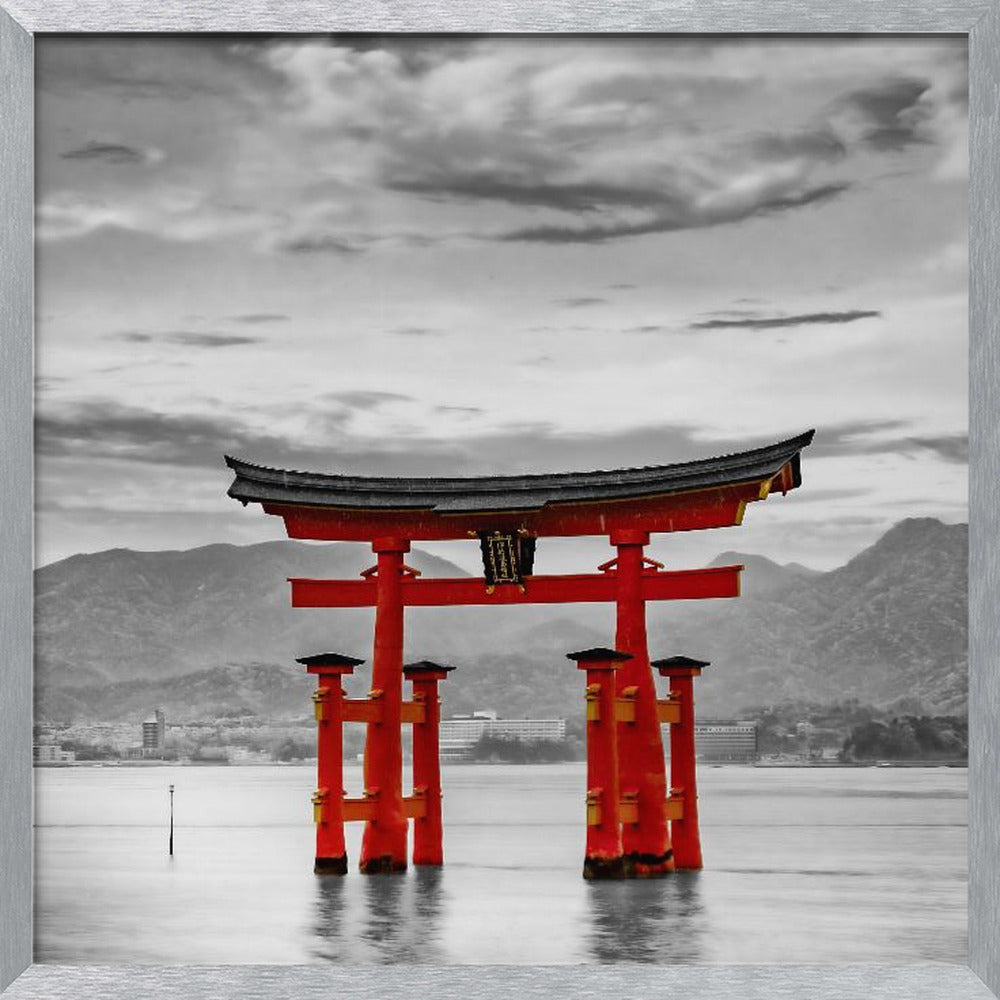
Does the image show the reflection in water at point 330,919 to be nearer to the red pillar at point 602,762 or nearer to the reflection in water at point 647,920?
A: the reflection in water at point 647,920

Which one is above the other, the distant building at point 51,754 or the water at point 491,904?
the distant building at point 51,754

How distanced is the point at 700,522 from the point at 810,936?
2.38m

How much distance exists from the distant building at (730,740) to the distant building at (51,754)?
3.62 metres

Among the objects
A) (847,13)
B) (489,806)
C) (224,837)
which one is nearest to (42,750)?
(847,13)

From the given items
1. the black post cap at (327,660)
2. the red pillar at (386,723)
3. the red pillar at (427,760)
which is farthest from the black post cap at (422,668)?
the black post cap at (327,660)

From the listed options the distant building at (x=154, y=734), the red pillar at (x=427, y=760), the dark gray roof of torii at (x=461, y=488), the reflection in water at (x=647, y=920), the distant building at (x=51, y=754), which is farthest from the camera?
the distant building at (x=154, y=734)

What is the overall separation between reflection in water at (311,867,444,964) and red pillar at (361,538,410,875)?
0.17 m

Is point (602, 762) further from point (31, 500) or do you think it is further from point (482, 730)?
point (31, 500)

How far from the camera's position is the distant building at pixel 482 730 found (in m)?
10.2

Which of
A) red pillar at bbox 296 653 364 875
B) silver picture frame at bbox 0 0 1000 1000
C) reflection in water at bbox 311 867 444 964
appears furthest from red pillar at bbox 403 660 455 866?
silver picture frame at bbox 0 0 1000 1000

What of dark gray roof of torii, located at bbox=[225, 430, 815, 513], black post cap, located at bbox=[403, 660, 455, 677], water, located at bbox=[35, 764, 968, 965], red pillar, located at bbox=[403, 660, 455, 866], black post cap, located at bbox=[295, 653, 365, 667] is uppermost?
dark gray roof of torii, located at bbox=[225, 430, 815, 513]

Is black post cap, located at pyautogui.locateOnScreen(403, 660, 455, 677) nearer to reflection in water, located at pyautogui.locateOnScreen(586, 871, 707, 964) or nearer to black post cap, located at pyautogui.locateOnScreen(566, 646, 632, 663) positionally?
black post cap, located at pyautogui.locateOnScreen(566, 646, 632, 663)

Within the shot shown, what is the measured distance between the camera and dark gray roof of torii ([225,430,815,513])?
26.1 ft

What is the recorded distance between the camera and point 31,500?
17.6 feet
